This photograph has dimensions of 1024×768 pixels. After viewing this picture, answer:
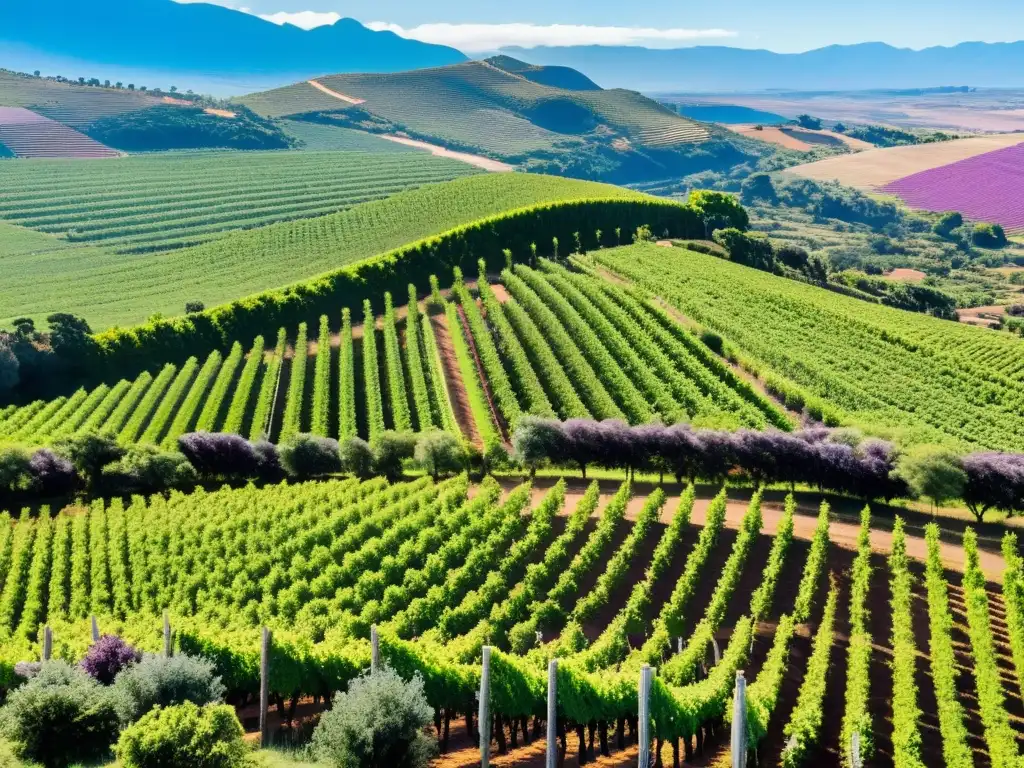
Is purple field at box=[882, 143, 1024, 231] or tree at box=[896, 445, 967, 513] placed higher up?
purple field at box=[882, 143, 1024, 231]

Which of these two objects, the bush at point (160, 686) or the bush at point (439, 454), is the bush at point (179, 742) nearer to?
the bush at point (160, 686)

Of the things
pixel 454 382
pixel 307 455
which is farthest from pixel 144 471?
pixel 454 382

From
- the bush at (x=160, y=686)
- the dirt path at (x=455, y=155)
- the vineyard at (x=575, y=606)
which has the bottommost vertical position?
the vineyard at (x=575, y=606)

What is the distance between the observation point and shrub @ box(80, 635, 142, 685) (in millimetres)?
24859

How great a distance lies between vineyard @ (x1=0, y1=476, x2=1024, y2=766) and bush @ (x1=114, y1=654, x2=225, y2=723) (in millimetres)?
2913

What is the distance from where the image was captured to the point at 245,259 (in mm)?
98375

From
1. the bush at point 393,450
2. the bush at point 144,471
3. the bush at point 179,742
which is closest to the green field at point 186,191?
the bush at point 144,471

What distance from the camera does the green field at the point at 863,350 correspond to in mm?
52188

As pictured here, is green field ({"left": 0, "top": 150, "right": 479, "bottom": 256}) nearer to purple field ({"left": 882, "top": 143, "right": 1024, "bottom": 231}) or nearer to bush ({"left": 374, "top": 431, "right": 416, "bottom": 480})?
bush ({"left": 374, "top": 431, "right": 416, "bottom": 480})

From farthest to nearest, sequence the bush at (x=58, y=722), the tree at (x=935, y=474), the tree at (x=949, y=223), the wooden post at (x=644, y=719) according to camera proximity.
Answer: the tree at (x=949, y=223), the tree at (x=935, y=474), the bush at (x=58, y=722), the wooden post at (x=644, y=719)

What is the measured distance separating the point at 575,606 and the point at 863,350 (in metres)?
40.4

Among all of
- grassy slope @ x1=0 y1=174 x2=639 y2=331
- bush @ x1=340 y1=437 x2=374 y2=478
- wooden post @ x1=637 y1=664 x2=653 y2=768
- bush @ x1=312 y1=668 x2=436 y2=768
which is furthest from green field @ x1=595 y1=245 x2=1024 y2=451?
bush @ x1=312 y1=668 x2=436 y2=768

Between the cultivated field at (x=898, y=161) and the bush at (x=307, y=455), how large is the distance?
150754mm

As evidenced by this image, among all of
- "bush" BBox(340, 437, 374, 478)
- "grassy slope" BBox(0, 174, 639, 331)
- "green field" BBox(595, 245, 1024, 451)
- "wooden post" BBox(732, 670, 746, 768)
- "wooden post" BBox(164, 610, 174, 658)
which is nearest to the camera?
"wooden post" BBox(732, 670, 746, 768)
